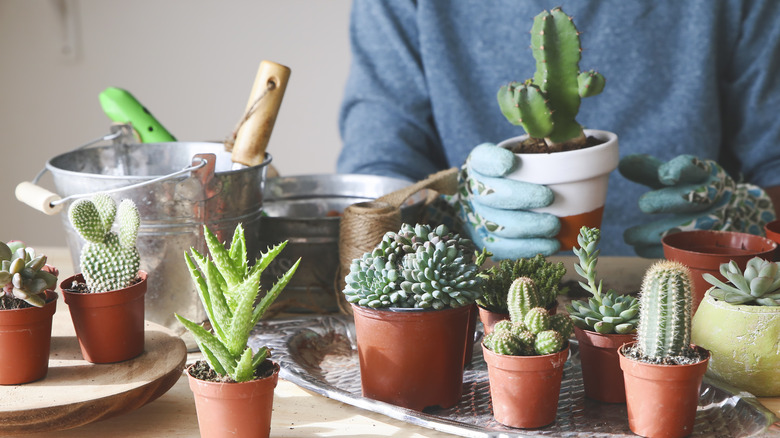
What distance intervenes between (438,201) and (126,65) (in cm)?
161

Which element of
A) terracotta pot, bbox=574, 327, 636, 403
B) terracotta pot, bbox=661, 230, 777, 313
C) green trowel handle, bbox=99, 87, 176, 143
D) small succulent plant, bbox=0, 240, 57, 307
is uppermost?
green trowel handle, bbox=99, 87, 176, 143

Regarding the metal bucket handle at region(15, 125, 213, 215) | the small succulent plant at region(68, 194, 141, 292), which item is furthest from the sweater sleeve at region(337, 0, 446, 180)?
the small succulent plant at region(68, 194, 141, 292)

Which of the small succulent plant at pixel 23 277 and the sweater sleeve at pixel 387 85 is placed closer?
the small succulent plant at pixel 23 277

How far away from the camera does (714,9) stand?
149 centimetres

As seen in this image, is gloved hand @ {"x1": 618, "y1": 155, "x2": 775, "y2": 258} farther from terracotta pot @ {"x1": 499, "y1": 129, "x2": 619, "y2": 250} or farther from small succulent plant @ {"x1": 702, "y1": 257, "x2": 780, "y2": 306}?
small succulent plant @ {"x1": 702, "y1": 257, "x2": 780, "y2": 306}

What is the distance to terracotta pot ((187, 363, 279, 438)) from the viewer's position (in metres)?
0.56

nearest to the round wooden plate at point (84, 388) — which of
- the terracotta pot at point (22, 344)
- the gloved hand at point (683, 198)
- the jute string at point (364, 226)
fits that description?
the terracotta pot at point (22, 344)

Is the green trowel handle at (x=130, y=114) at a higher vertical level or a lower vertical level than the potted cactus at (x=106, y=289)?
higher

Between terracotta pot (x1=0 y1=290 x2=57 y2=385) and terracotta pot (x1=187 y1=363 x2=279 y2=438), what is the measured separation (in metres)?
0.17

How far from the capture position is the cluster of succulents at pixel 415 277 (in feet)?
Answer: 2.08

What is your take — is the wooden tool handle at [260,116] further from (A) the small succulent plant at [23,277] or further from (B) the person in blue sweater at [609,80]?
(B) the person in blue sweater at [609,80]

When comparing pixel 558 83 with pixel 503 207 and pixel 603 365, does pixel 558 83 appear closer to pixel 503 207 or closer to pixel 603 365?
→ pixel 503 207

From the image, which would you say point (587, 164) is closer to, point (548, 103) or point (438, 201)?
point (548, 103)

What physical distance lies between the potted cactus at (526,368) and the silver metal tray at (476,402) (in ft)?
0.04
